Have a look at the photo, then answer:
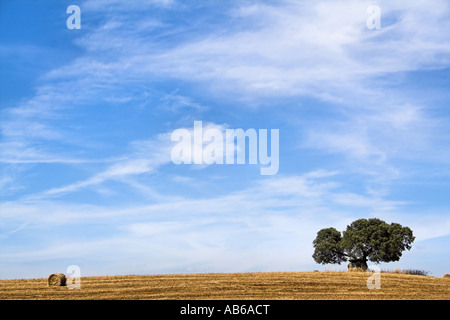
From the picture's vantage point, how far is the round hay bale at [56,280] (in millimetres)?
35562

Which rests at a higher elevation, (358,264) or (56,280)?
(56,280)

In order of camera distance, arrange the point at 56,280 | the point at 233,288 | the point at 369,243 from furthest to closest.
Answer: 1. the point at 369,243
2. the point at 56,280
3. the point at 233,288

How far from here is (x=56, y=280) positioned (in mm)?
35688

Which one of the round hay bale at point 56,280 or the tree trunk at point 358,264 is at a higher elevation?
the round hay bale at point 56,280

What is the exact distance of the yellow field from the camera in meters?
31.8

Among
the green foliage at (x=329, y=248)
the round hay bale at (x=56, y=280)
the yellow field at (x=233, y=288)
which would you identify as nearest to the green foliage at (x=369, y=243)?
the green foliage at (x=329, y=248)

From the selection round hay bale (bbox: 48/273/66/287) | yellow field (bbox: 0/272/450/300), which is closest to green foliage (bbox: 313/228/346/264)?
yellow field (bbox: 0/272/450/300)

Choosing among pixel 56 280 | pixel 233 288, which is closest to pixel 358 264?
pixel 233 288

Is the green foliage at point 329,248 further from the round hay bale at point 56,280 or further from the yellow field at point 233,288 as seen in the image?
the round hay bale at point 56,280

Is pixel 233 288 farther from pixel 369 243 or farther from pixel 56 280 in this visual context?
pixel 369 243

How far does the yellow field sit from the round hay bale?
1.61 ft

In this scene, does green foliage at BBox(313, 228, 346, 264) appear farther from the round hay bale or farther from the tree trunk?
the round hay bale

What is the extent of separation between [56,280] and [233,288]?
1253 cm

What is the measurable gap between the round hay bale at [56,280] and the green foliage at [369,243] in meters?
32.5
